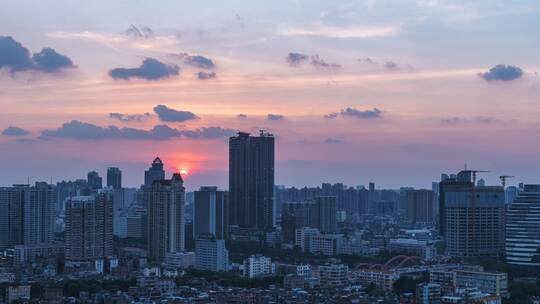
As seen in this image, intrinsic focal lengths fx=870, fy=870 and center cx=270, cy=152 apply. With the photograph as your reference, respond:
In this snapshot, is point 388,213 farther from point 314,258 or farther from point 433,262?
point 433,262

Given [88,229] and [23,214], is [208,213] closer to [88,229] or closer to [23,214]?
[23,214]

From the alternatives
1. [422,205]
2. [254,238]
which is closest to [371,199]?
[422,205]

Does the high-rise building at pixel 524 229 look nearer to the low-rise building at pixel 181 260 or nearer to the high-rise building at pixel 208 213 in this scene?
the low-rise building at pixel 181 260

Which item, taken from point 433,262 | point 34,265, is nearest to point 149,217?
point 34,265

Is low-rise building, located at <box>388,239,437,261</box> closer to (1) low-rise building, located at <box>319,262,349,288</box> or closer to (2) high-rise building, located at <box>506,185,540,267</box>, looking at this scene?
(2) high-rise building, located at <box>506,185,540,267</box>

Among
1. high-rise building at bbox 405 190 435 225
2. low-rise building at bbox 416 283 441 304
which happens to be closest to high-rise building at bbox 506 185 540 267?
low-rise building at bbox 416 283 441 304

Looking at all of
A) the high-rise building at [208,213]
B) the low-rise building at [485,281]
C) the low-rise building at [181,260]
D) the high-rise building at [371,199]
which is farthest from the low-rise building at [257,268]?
the high-rise building at [371,199]
